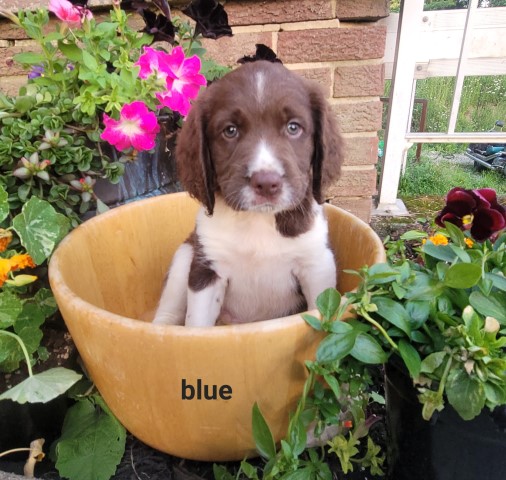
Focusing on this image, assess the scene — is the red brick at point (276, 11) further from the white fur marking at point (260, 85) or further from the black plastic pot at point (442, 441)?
the black plastic pot at point (442, 441)

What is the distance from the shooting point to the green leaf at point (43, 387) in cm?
98

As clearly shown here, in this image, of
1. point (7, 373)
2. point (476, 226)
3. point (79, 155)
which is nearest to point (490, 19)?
point (476, 226)

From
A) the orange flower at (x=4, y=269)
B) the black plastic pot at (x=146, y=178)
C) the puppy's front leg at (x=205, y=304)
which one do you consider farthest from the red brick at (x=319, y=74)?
the orange flower at (x=4, y=269)

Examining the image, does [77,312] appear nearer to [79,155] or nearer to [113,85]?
[79,155]

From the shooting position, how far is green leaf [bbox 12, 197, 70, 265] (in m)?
1.27

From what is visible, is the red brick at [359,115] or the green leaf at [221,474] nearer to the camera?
the green leaf at [221,474]

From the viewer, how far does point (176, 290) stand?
1.76 metres

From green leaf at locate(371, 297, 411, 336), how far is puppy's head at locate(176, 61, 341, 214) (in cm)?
46

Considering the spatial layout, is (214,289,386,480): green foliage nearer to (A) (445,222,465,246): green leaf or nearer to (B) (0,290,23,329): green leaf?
(A) (445,222,465,246): green leaf

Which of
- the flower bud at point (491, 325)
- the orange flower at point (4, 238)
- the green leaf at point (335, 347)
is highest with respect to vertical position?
the flower bud at point (491, 325)

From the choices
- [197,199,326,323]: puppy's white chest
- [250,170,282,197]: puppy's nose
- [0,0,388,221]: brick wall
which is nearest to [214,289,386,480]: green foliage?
[250,170,282,197]: puppy's nose

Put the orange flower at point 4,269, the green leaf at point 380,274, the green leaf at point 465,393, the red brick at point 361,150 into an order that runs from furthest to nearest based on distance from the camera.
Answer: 1. the red brick at point 361,150
2. the orange flower at point 4,269
3. the green leaf at point 380,274
4. the green leaf at point 465,393

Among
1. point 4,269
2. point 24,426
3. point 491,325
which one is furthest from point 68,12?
point 491,325

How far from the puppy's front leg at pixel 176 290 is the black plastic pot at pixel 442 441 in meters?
0.91
